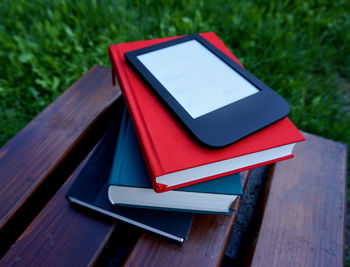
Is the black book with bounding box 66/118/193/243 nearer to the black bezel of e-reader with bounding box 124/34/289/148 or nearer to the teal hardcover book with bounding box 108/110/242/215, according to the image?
the teal hardcover book with bounding box 108/110/242/215

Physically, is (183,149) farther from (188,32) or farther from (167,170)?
(188,32)

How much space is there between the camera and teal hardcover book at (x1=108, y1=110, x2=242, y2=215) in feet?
1.91

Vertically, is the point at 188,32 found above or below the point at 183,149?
below

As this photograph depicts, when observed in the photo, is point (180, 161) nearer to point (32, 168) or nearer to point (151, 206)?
point (151, 206)

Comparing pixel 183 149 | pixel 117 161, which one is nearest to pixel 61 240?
pixel 117 161

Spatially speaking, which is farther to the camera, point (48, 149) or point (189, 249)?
point (48, 149)

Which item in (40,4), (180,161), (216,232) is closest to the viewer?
(180,161)

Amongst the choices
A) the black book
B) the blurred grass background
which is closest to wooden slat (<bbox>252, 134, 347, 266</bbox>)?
the black book

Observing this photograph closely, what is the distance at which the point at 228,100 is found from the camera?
665 mm

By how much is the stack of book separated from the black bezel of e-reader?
13mm

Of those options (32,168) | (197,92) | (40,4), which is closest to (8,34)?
(40,4)

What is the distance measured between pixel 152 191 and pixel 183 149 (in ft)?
0.43

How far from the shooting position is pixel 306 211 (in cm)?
74

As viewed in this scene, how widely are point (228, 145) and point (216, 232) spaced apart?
0.25 metres
